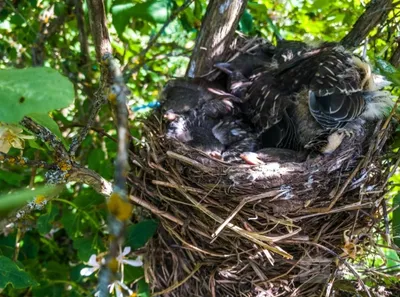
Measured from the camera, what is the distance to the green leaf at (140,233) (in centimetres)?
126

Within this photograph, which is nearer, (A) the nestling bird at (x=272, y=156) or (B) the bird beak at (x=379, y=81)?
(A) the nestling bird at (x=272, y=156)

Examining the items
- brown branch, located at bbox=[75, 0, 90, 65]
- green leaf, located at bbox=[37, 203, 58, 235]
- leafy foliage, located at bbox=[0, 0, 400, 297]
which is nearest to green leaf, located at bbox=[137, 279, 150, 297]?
leafy foliage, located at bbox=[0, 0, 400, 297]

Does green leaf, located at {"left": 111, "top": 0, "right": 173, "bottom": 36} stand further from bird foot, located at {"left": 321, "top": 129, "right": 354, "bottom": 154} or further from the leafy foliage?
bird foot, located at {"left": 321, "top": 129, "right": 354, "bottom": 154}

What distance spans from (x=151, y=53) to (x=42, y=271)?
97 centimetres

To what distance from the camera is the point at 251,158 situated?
1.26 m

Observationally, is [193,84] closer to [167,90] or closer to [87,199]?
[167,90]

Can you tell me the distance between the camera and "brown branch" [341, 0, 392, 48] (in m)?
1.34

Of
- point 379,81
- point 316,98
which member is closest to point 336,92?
point 316,98

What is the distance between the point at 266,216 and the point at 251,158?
163 millimetres

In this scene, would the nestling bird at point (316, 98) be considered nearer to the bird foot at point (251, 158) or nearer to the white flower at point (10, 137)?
the bird foot at point (251, 158)

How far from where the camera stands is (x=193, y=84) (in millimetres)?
1508

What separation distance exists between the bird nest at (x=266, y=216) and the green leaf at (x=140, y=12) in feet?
1.02

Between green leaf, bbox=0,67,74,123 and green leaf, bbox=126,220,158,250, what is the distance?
82 centimetres

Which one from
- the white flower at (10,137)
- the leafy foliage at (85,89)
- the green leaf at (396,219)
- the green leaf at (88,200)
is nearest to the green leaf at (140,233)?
the leafy foliage at (85,89)
